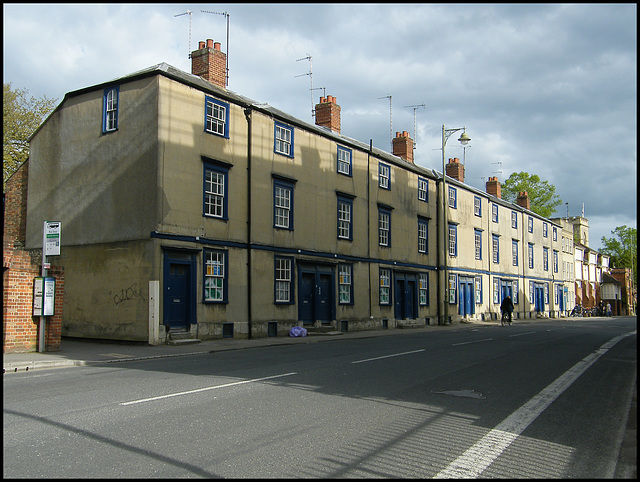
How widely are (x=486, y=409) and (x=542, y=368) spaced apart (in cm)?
542

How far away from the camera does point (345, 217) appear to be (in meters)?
29.6

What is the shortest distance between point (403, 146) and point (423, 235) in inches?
243

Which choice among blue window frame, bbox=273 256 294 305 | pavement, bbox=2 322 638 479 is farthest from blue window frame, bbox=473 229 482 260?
pavement, bbox=2 322 638 479

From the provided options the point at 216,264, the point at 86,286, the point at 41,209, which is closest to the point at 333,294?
the point at 216,264

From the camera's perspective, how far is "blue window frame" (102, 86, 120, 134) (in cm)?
2138

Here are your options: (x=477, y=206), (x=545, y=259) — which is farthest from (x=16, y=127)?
(x=545, y=259)

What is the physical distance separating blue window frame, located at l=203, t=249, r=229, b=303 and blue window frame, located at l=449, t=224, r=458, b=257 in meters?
22.5

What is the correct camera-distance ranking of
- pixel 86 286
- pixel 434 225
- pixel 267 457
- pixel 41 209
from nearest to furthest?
pixel 267 457, pixel 86 286, pixel 41 209, pixel 434 225

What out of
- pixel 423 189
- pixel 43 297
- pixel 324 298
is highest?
pixel 423 189

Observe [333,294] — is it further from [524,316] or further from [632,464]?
[524,316]

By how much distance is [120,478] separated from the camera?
16.4 feet

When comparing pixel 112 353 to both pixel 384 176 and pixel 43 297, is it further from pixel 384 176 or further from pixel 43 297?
pixel 384 176

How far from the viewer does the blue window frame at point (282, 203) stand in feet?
81.2

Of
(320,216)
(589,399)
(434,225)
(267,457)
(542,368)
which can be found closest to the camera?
(267,457)
